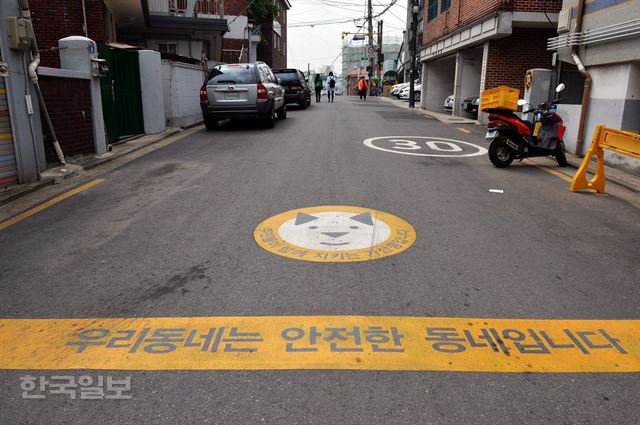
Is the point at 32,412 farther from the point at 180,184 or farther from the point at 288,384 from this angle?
the point at 180,184

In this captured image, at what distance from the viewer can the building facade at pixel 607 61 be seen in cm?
898

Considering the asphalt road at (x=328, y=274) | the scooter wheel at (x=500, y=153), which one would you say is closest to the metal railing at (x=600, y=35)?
the scooter wheel at (x=500, y=153)

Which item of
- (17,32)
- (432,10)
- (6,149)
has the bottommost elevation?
(6,149)

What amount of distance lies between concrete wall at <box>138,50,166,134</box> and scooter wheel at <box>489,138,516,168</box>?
8.47 m

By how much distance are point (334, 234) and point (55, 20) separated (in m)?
13.7

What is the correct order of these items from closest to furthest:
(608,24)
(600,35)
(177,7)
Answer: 1. (608,24)
2. (600,35)
3. (177,7)

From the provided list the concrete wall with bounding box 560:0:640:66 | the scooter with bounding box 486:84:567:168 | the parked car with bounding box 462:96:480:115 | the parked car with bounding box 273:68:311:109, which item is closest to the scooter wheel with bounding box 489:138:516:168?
the scooter with bounding box 486:84:567:168

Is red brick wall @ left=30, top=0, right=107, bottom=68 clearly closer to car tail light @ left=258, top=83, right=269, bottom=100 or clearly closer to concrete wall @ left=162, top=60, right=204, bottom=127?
concrete wall @ left=162, top=60, right=204, bottom=127

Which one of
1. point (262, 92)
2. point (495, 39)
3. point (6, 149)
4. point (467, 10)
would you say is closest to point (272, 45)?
point (467, 10)

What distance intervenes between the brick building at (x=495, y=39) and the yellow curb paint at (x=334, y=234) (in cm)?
1257

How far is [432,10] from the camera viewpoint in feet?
86.2

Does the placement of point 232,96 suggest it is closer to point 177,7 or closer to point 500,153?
point 500,153

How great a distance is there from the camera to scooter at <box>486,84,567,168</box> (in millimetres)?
9156

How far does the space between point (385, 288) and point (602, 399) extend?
5.50 ft
